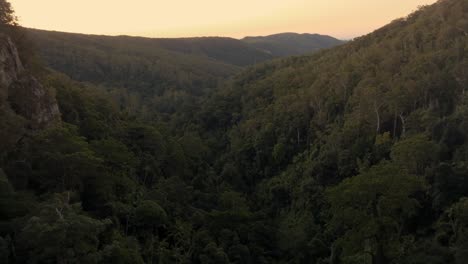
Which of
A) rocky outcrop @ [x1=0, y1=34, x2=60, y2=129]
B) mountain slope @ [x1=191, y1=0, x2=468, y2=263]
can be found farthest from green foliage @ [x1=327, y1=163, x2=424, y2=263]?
rocky outcrop @ [x1=0, y1=34, x2=60, y2=129]

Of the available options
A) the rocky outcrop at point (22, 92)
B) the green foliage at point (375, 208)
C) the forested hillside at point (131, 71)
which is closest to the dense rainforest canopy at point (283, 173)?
the green foliage at point (375, 208)

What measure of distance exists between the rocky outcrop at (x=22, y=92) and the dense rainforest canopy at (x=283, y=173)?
799 millimetres

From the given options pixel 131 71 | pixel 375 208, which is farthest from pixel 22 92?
pixel 131 71

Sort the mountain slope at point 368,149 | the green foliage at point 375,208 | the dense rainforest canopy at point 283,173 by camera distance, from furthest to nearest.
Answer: the mountain slope at point 368,149, the green foliage at point 375,208, the dense rainforest canopy at point 283,173

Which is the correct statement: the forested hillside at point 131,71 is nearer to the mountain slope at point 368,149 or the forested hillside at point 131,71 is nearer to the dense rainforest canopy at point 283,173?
the mountain slope at point 368,149

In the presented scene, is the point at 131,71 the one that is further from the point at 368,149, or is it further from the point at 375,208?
the point at 375,208

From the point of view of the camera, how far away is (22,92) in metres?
30.4

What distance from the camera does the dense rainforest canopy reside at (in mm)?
24906

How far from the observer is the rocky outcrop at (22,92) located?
97.1 ft

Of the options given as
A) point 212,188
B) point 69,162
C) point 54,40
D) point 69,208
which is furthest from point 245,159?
point 54,40

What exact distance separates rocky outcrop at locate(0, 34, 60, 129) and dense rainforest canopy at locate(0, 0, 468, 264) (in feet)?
2.62

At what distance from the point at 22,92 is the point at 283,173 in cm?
3041

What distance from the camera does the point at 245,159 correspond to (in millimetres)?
63250

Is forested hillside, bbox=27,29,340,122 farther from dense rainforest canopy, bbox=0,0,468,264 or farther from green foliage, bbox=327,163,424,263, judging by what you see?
green foliage, bbox=327,163,424,263
